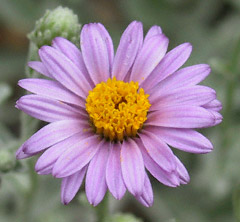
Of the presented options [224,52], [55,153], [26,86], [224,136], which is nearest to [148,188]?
[55,153]

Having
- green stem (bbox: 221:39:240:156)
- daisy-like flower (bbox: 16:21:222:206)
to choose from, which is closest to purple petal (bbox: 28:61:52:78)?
daisy-like flower (bbox: 16:21:222:206)

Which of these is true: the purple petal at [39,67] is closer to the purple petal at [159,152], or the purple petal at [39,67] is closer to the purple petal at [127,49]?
the purple petal at [127,49]

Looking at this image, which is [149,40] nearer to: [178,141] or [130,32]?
[130,32]

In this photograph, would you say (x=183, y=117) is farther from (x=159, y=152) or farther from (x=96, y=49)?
(x=96, y=49)

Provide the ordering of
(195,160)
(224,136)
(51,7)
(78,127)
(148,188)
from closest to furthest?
(148,188), (78,127), (224,136), (195,160), (51,7)

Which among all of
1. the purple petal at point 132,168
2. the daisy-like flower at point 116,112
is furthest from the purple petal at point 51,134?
the purple petal at point 132,168

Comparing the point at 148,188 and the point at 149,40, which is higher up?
the point at 149,40

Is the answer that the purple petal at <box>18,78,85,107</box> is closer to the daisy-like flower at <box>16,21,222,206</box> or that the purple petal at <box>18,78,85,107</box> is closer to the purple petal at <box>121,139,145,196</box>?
the daisy-like flower at <box>16,21,222,206</box>
